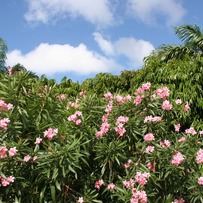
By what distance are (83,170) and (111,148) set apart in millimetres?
423

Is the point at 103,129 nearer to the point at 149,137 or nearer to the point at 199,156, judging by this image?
the point at 149,137

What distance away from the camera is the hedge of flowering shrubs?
4805 mm

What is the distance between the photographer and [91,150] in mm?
5176

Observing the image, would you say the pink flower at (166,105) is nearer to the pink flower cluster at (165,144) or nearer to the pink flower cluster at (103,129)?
the pink flower cluster at (165,144)

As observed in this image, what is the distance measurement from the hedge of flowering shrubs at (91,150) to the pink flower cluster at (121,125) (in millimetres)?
11

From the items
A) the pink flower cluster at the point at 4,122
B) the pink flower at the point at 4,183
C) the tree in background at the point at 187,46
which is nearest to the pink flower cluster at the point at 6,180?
the pink flower at the point at 4,183

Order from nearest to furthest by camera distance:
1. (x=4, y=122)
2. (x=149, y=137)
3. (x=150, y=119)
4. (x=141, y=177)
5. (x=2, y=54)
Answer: (x=4, y=122) < (x=141, y=177) < (x=149, y=137) < (x=150, y=119) < (x=2, y=54)

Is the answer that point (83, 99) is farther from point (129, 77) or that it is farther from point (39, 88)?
point (129, 77)

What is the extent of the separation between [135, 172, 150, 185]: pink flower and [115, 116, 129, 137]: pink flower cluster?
1.63 feet

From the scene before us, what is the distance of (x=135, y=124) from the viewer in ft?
17.3

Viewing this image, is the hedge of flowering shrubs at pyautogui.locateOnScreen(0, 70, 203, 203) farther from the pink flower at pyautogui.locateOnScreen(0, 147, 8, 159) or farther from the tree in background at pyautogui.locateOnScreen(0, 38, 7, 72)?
the tree in background at pyautogui.locateOnScreen(0, 38, 7, 72)

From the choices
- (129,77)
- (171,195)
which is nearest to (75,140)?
(171,195)

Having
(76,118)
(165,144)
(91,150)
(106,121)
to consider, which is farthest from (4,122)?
(165,144)

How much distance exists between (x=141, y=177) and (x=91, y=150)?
64 cm
